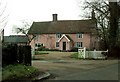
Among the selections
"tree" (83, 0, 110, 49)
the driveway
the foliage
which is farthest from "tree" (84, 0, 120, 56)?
the foliage

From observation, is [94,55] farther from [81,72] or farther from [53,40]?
[53,40]

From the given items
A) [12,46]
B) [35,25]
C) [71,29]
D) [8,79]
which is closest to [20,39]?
[35,25]

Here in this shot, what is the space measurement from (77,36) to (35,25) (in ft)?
43.3

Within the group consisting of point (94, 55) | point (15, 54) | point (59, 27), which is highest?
point (59, 27)

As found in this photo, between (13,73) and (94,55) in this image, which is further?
(94,55)

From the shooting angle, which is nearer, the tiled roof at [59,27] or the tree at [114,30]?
the tree at [114,30]

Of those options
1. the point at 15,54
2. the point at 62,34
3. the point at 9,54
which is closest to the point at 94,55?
the point at 15,54

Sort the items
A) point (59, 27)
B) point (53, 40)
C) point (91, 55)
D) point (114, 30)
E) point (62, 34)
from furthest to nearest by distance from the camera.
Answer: point (59, 27), point (53, 40), point (62, 34), point (114, 30), point (91, 55)

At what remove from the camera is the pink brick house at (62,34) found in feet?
245

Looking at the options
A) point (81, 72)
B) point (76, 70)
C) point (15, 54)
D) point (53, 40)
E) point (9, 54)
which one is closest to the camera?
point (9, 54)

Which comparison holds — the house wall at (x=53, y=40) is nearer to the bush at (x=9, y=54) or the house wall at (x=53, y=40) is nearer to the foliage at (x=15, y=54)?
the foliage at (x=15, y=54)

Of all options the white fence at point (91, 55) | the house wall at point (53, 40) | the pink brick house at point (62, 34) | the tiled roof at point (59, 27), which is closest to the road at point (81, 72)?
the white fence at point (91, 55)

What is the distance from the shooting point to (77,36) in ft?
249

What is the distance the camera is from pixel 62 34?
7681cm
